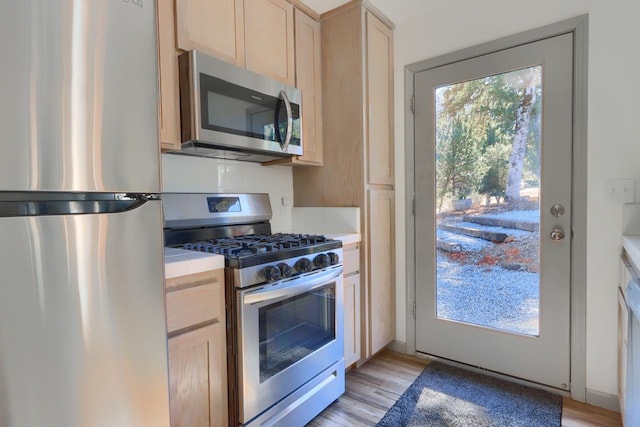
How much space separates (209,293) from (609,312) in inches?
79.4

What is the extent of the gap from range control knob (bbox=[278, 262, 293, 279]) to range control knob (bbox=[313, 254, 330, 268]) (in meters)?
0.19

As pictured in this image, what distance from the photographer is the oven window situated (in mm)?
1515

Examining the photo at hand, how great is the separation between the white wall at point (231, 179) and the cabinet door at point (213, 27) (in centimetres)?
59

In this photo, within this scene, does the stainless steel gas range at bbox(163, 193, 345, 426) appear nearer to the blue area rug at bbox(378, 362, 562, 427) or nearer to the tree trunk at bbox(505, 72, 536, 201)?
the blue area rug at bbox(378, 362, 562, 427)

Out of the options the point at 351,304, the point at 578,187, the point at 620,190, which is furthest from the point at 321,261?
the point at 620,190

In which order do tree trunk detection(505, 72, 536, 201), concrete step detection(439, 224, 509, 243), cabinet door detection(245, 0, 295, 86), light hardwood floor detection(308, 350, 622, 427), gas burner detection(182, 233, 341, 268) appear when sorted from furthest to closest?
concrete step detection(439, 224, 509, 243) < tree trunk detection(505, 72, 536, 201) < cabinet door detection(245, 0, 295, 86) < light hardwood floor detection(308, 350, 622, 427) < gas burner detection(182, 233, 341, 268)

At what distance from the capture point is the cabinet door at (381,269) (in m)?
2.26

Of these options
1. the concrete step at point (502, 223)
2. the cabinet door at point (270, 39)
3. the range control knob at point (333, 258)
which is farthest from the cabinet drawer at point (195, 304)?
the concrete step at point (502, 223)

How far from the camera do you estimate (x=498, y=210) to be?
2098mm

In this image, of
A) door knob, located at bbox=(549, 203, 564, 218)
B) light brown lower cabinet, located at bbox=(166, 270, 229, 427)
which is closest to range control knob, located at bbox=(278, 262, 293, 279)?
light brown lower cabinet, located at bbox=(166, 270, 229, 427)

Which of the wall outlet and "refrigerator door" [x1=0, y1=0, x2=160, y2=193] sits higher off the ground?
"refrigerator door" [x1=0, y1=0, x2=160, y2=193]

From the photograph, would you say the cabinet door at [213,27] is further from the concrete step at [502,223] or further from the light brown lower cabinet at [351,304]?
the concrete step at [502,223]

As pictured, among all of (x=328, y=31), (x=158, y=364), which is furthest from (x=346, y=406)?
(x=328, y=31)

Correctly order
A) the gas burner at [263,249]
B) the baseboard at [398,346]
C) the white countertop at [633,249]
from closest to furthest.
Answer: the white countertop at [633,249] < the gas burner at [263,249] < the baseboard at [398,346]
